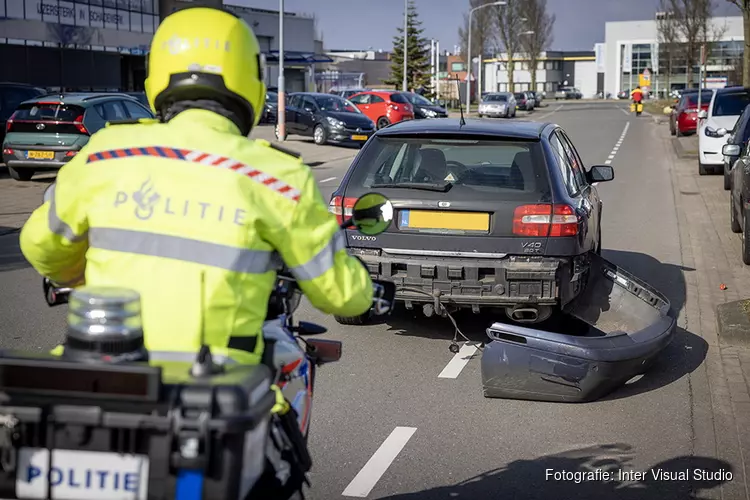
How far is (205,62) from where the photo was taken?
8.55ft

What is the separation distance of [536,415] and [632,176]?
56.5ft

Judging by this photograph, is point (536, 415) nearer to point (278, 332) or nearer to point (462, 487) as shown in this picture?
point (462, 487)

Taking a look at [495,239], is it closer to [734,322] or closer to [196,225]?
[734,322]

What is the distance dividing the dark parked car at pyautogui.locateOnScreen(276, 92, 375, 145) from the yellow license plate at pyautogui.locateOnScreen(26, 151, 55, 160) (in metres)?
13.3

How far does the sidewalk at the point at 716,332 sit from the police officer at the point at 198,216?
2.88m

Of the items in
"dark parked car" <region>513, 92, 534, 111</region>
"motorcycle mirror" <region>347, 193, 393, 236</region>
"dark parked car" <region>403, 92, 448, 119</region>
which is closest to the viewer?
"motorcycle mirror" <region>347, 193, 393, 236</region>

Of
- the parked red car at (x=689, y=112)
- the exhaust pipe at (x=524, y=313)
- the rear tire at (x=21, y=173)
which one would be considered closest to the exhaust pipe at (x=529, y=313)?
the exhaust pipe at (x=524, y=313)

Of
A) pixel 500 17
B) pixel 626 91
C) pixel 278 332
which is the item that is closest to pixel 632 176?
pixel 278 332

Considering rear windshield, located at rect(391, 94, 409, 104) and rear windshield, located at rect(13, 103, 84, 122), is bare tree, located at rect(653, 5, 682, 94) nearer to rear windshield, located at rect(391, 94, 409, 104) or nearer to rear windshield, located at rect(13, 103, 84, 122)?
rear windshield, located at rect(391, 94, 409, 104)

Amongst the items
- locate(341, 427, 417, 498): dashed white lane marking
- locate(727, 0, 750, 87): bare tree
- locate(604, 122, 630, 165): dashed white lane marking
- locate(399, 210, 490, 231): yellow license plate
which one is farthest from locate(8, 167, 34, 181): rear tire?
locate(727, 0, 750, 87): bare tree

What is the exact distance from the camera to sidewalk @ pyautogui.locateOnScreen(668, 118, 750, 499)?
17.0ft

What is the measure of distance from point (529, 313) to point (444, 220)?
0.88 metres

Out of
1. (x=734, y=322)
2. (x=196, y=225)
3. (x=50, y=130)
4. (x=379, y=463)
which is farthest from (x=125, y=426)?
(x=50, y=130)

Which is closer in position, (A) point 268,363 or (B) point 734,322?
(A) point 268,363
